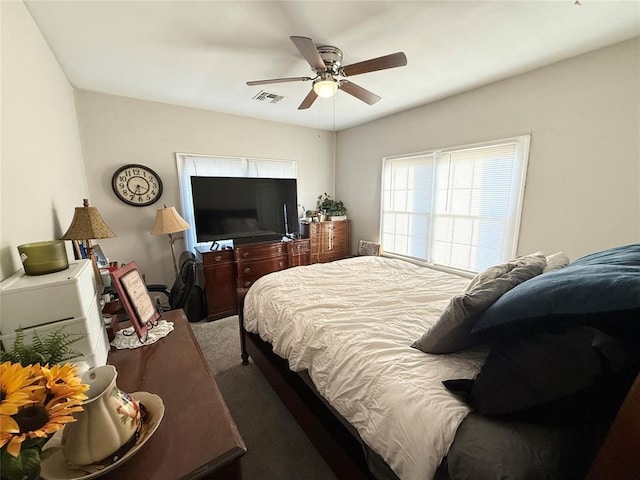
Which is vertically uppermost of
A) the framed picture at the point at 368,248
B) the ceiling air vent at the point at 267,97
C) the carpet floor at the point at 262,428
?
the ceiling air vent at the point at 267,97

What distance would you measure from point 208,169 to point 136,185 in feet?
2.87

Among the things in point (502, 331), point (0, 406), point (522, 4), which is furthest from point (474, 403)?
point (522, 4)

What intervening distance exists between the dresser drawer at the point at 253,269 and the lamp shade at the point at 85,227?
1.79 m

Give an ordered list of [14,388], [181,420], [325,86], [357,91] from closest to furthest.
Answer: [14,388], [181,420], [325,86], [357,91]

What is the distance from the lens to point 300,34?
6.07 ft

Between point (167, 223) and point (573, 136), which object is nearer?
point (573, 136)

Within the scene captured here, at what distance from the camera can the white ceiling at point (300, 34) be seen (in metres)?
1.60

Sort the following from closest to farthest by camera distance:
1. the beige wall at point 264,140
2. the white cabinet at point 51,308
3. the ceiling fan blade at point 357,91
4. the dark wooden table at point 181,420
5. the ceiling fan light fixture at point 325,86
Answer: the dark wooden table at point 181,420
the white cabinet at point 51,308
the beige wall at point 264,140
the ceiling fan light fixture at point 325,86
the ceiling fan blade at point 357,91

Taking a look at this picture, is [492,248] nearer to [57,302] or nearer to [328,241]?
[328,241]

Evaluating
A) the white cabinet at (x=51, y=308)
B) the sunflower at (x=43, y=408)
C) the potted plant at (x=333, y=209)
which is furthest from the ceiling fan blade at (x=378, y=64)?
the potted plant at (x=333, y=209)

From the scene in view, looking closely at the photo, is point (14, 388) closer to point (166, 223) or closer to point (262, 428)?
point (262, 428)

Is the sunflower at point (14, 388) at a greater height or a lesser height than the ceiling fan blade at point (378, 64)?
lesser

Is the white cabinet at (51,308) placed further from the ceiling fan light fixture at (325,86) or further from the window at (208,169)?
the window at (208,169)

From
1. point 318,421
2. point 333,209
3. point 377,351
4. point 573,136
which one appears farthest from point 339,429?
point 333,209
